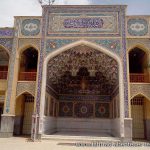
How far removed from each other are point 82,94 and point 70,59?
9.46 ft

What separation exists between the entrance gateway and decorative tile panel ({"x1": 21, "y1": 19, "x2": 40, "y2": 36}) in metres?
0.44

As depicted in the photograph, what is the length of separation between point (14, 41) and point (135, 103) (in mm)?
6739

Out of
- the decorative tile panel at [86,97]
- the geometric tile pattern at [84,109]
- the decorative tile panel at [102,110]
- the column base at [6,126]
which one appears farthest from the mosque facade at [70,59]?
the decorative tile panel at [102,110]

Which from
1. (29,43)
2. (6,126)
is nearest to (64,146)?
(6,126)

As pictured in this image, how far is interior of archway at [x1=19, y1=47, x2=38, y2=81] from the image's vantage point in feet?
34.3

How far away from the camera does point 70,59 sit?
443 inches

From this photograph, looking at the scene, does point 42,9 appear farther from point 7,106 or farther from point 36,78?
point 7,106

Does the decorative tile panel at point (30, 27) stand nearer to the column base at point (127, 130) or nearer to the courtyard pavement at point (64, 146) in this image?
the courtyard pavement at point (64, 146)

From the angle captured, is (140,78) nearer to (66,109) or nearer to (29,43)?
(66,109)

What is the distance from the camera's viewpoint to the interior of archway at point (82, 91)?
38.5 ft

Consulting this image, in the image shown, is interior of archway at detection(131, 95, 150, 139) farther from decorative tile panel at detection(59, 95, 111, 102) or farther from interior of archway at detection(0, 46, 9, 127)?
interior of archway at detection(0, 46, 9, 127)

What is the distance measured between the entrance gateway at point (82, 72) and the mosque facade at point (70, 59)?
4 centimetres

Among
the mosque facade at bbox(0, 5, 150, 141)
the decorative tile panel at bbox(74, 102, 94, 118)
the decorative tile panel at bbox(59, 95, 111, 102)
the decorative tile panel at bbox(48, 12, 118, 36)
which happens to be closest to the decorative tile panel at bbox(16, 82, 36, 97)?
the mosque facade at bbox(0, 5, 150, 141)

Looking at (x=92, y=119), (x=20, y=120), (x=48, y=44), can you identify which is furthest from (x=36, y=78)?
(x=92, y=119)
